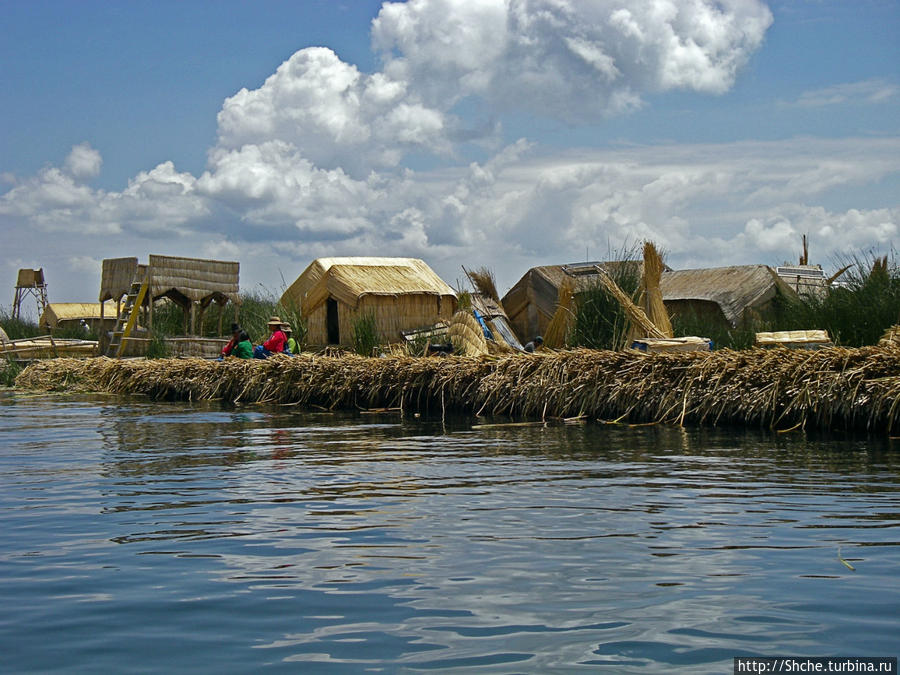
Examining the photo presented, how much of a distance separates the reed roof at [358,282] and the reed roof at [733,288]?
5393 millimetres

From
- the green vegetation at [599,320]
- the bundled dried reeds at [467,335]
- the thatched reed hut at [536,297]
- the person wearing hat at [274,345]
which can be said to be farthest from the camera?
the thatched reed hut at [536,297]

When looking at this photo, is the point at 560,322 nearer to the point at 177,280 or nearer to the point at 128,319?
the point at 177,280

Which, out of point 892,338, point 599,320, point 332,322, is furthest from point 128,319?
point 892,338

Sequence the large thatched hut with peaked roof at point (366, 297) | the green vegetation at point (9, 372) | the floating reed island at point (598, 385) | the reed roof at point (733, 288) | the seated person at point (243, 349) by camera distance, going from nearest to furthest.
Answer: the floating reed island at point (598, 385), the seated person at point (243, 349), the reed roof at point (733, 288), the large thatched hut with peaked roof at point (366, 297), the green vegetation at point (9, 372)

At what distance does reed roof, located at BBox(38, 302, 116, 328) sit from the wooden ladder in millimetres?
18049

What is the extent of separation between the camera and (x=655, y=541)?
4.83 m

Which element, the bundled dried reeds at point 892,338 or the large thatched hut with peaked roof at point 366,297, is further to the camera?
the large thatched hut with peaked roof at point 366,297

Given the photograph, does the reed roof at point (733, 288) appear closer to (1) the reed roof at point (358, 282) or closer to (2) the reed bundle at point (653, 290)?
(1) the reed roof at point (358, 282)

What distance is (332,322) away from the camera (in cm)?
2356

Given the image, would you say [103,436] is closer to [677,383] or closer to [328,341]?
[677,383]

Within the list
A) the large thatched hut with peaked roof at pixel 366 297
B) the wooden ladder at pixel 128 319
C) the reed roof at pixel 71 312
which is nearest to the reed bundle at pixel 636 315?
the large thatched hut with peaked roof at pixel 366 297

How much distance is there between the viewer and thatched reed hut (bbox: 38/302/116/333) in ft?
132

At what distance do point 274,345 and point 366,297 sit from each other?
524 centimetres

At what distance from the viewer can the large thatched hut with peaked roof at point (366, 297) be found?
73.0 ft
